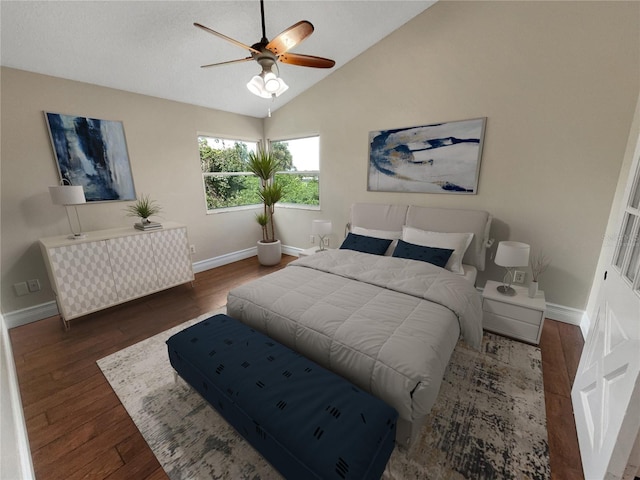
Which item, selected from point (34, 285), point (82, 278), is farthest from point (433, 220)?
point (34, 285)

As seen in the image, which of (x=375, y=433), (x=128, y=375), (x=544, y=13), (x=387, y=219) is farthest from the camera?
(x=387, y=219)

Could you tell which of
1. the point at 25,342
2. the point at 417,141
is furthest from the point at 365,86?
the point at 25,342

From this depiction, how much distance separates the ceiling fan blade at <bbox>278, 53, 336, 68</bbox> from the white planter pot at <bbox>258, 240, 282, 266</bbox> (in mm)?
2694

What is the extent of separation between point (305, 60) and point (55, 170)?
2.78m

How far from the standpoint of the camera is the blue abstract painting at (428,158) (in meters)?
2.84

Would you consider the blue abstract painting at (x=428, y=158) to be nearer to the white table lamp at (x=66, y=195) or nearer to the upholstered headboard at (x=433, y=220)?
the upholstered headboard at (x=433, y=220)

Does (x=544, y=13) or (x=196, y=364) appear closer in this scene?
(x=196, y=364)

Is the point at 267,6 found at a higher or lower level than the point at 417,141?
higher

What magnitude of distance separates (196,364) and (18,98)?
9.99 feet

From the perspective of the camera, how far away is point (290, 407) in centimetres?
120

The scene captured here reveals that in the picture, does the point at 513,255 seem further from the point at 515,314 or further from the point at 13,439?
the point at 13,439

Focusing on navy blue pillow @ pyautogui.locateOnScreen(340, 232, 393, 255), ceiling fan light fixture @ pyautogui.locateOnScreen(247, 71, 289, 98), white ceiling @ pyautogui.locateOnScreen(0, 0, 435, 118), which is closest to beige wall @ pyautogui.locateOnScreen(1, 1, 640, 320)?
white ceiling @ pyautogui.locateOnScreen(0, 0, 435, 118)

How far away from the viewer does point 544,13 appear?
90.2 inches

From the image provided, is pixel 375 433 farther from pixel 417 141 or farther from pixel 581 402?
pixel 417 141
